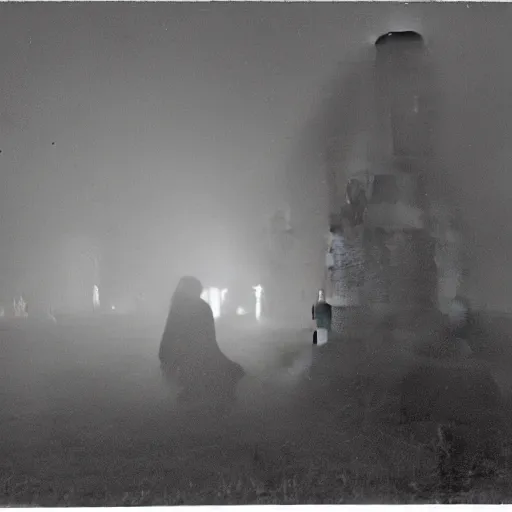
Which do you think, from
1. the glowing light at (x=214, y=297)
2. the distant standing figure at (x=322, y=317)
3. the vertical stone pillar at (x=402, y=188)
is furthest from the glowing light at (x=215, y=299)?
the vertical stone pillar at (x=402, y=188)

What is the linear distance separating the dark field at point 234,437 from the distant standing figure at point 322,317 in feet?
0.11

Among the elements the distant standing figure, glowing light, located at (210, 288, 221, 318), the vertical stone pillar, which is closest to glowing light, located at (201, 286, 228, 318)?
glowing light, located at (210, 288, 221, 318)

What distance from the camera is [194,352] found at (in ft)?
3.98

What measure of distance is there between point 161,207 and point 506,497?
3.58 feet

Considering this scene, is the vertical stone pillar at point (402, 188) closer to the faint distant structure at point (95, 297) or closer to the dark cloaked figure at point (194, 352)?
the dark cloaked figure at point (194, 352)

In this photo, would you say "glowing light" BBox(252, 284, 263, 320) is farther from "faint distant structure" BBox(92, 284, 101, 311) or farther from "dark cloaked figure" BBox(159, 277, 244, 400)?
"faint distant structure" BBox(92, 284, 101, 311)

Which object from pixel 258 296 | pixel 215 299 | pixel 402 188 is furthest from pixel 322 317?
pixel 402 188

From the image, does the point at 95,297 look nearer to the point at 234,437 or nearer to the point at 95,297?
the point at 95,297

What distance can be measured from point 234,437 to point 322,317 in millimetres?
358

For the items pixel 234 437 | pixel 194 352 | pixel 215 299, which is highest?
pixel 215 299

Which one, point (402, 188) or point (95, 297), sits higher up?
point (402, 188)

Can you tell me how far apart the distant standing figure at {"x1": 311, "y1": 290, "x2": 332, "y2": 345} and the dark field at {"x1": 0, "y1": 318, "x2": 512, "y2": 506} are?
0.03 meters

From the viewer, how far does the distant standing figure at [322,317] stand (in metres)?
1.22

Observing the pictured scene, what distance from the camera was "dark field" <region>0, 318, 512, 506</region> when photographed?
1.19m
